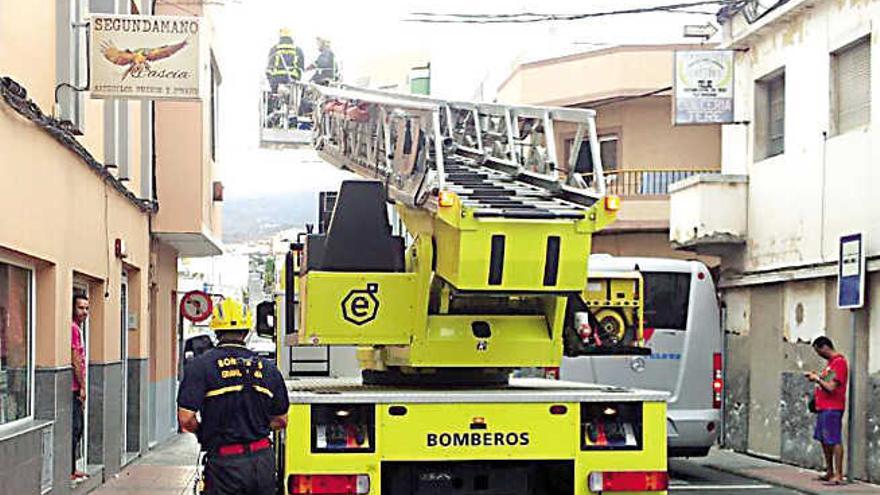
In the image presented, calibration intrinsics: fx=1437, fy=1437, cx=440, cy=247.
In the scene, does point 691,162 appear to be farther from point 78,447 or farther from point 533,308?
point 533,308

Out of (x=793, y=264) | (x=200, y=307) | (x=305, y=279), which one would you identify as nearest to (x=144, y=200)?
(x=200, y=307)

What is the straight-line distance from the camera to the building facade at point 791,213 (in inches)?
661

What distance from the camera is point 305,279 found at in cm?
976

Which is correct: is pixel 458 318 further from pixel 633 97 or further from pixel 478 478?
pixel 633 97

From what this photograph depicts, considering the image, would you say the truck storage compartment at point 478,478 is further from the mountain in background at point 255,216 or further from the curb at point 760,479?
the mountain in background at point 255,216

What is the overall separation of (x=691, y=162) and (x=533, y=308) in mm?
18676

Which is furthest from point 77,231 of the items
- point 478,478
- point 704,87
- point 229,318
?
point 704,87

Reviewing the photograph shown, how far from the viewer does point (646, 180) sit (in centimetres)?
2773

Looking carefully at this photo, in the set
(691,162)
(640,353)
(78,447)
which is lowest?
(78,447)

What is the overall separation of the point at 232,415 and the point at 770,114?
14.0 m

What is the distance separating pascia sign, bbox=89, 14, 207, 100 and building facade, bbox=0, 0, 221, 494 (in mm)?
289

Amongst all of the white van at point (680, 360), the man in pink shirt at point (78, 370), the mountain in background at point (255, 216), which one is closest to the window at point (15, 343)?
the man in pink shirt at point (78, 370)

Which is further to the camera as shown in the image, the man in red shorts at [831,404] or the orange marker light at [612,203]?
the man in red shorts at [831,404]

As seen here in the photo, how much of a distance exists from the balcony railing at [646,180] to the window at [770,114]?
658 centimetres
